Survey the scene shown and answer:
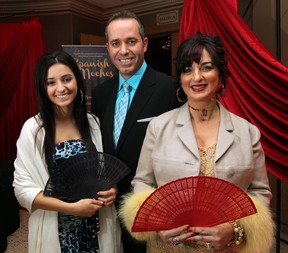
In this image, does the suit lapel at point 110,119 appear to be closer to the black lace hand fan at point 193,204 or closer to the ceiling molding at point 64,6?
the black lace hand fan at point 193,204

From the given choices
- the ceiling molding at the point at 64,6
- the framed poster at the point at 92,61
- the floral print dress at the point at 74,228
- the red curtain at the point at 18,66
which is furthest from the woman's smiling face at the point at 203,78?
the ceiling molding at the point at 64,6

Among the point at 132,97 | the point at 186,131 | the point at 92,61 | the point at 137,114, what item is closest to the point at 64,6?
the point at 92,61

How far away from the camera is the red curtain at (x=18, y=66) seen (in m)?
3.81

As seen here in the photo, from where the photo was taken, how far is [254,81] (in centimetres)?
151

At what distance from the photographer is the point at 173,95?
4.85 ft

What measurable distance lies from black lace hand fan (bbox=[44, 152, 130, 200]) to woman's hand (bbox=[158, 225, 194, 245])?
31 cm

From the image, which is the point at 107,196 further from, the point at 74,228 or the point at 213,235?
the point at 213,235

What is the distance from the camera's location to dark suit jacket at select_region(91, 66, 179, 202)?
1.43 m

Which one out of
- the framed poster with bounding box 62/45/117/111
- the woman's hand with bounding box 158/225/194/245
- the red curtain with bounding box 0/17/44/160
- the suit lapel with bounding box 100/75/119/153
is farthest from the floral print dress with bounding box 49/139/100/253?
the red curtain with bounding box 0/17/44/160

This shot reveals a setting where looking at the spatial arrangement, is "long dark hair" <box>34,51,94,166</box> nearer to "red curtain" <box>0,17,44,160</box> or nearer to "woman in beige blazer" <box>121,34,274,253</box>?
"woman in beige blazer" <box>121,34,274,253</box>

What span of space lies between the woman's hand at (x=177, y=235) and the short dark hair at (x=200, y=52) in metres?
0.57

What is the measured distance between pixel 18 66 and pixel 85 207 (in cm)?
320

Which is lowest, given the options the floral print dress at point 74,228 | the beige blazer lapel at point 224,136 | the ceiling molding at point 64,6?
the floral print dress at point 74,228

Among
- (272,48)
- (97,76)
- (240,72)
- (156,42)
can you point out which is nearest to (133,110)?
(240,72)
